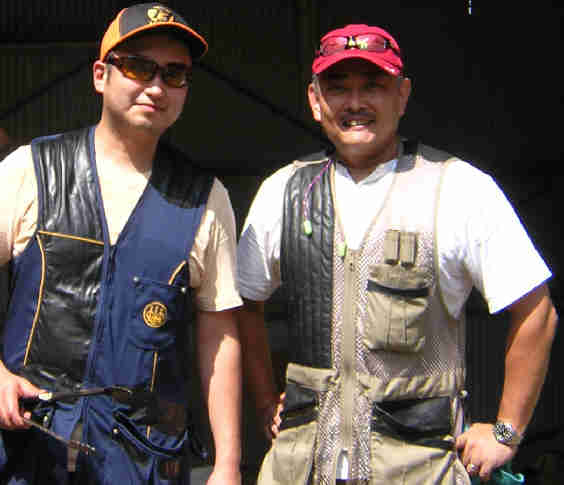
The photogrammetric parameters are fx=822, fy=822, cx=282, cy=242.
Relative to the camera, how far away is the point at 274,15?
4.68 metres

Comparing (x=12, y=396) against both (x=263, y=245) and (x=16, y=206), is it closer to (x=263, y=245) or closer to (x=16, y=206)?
(x=16, y=206)

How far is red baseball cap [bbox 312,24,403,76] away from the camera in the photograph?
89.8 inches

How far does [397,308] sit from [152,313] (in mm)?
643

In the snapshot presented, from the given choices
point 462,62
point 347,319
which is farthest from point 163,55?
point 462,62

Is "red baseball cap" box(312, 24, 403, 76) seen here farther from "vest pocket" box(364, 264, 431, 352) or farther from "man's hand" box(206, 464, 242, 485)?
"man's hand" box(206, 464, 242, 485)

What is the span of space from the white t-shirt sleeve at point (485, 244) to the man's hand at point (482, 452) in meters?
0.35

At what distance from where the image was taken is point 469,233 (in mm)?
2188

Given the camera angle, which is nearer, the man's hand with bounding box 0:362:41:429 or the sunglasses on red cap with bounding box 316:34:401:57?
the man's hand with bounding box 0:362:41:429

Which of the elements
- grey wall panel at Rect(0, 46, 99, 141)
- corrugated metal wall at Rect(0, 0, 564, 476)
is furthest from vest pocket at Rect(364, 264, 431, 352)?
grey wall panel at Rect(0, 46, 99, 141)

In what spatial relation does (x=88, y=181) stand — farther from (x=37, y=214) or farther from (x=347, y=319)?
(x=347, y=319)

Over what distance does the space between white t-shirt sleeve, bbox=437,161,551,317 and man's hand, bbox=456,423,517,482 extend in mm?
351

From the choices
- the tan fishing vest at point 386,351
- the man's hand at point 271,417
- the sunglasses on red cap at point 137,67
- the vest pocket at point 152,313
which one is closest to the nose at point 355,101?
the tan fishing vest at point 386,351

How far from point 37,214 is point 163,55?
1.73 ft

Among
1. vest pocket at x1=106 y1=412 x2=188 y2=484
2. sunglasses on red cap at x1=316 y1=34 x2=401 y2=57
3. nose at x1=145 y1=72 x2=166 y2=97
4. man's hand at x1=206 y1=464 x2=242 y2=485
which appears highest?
sunglasses on red cap at x1=316 y1=34 x2=401 y2=57
